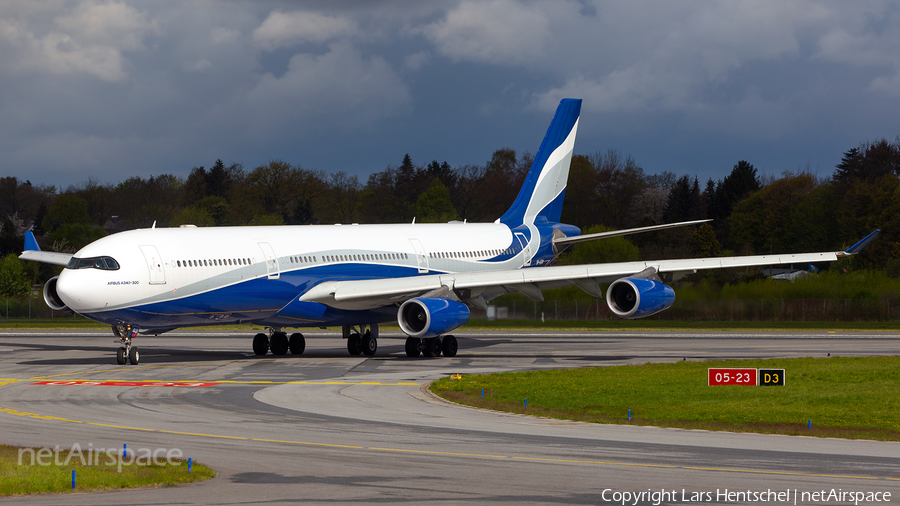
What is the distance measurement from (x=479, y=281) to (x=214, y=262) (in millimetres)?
9687

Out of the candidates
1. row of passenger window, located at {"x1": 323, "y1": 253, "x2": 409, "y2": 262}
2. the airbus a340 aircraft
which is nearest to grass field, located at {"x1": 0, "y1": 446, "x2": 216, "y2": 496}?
the airbus a340 aircraft

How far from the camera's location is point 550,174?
1972 inches

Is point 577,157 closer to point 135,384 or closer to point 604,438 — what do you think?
point 135,384

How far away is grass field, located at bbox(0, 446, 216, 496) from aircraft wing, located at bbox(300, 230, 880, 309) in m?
20.7

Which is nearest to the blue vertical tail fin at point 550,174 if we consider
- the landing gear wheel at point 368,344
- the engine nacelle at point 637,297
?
the landing gear wheel at point 368,344

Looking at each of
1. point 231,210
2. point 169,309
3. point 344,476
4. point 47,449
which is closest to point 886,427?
point 344,476

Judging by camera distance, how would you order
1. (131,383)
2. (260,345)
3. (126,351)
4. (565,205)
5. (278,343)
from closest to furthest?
(131,383) → (126,351) → (260,345) → (278,343) → (565,205)

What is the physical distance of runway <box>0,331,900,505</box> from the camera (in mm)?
13734

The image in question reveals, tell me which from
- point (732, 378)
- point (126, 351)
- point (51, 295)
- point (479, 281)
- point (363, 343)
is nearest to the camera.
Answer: point (732, 378)

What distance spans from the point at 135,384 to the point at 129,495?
15.9 metres

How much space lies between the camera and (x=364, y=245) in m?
40.0

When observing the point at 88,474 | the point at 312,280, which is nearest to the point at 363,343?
the point at 312,280

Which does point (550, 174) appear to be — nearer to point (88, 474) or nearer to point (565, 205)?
point (88, 474)

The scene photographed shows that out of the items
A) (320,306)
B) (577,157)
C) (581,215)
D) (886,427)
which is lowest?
(886,427)
